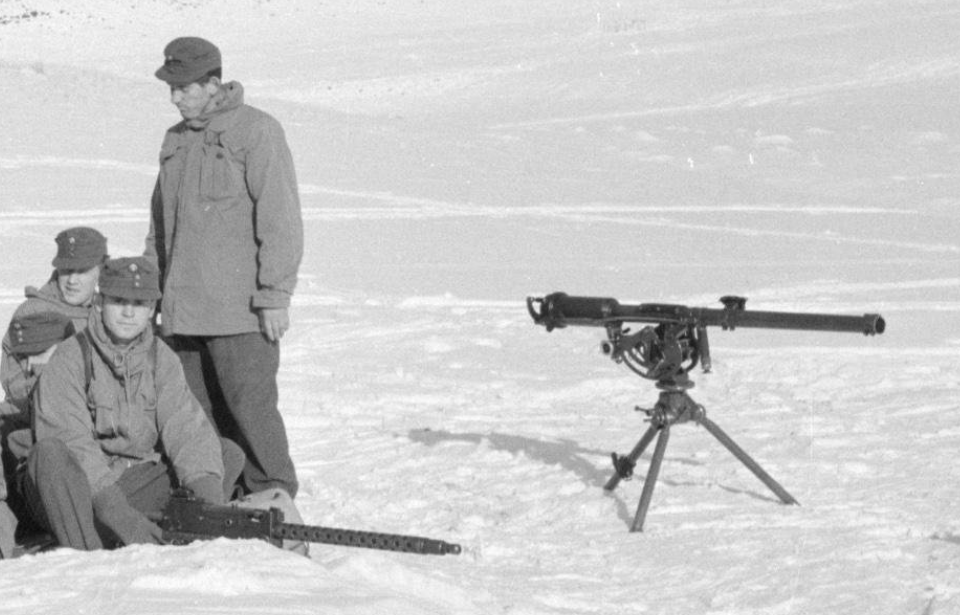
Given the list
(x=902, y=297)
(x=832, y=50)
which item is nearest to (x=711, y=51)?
(x=832, y=50)

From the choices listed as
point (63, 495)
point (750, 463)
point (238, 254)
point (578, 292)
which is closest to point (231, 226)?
point (238, 254)

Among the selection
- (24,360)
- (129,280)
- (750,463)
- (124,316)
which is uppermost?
(129,280)

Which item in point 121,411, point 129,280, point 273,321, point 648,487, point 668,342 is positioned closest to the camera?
point 129,280

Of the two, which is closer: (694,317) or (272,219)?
(272,219)

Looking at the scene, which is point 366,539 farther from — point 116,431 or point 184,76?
point 184,76

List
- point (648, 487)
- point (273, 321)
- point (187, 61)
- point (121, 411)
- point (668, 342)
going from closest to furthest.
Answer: point (121, 411) < point (187, 61) < point (273, 321) < point (648, 487) < point (668, 342)

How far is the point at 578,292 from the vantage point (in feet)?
44.2

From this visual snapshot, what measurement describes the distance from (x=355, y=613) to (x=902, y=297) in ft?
28.2

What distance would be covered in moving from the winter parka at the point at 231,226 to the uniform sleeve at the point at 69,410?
827 mm

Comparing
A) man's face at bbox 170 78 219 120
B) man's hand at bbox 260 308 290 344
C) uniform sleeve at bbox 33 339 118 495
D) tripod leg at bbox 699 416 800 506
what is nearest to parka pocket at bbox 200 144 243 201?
man's face at bbox 170 78 219 120

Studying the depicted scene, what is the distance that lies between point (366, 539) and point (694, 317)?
Result: 2.09 m

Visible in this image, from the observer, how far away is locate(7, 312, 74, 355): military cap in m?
6.51

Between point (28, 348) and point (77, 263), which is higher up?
point (77, 263)

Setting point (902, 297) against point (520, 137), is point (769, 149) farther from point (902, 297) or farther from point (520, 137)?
point (902, 297)
